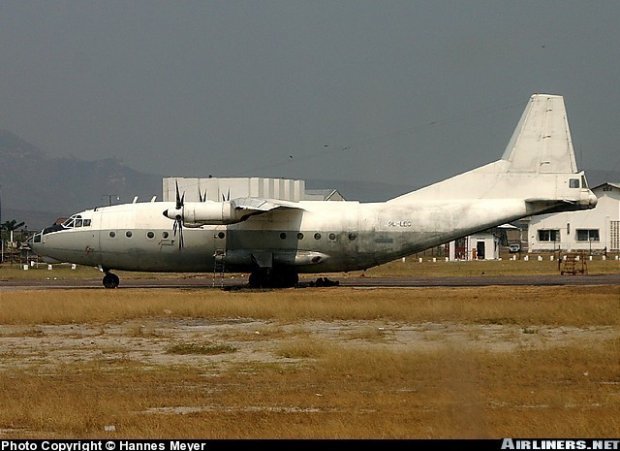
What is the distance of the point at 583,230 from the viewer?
109812 millimetres

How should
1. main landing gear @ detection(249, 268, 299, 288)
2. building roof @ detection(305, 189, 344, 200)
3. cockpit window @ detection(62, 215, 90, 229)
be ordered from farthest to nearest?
building roof @ detection(305, 189, 344, 200), cockpit window @ detection(62, 215, 90, 229), main landing gear @ detection(249, 268, 299, 288)

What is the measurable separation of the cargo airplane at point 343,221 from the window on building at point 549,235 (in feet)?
216

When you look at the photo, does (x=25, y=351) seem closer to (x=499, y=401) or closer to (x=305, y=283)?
(x=499, y=401)

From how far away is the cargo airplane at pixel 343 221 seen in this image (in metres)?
46.1

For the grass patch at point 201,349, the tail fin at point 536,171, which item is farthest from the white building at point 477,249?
the grass patch at point 201,349

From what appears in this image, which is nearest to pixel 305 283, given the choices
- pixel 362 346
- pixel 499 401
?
pixel 362 346

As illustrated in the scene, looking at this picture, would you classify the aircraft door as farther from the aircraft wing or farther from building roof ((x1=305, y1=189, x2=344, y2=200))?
building roof ((x1=305, y1=189, x2=344, y2=200))

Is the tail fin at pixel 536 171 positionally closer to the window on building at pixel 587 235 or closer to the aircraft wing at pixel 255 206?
the aircraft wing at pixel 255 206

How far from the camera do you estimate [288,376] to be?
68.8 ft

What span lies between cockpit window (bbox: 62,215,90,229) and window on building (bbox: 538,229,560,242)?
238 feet

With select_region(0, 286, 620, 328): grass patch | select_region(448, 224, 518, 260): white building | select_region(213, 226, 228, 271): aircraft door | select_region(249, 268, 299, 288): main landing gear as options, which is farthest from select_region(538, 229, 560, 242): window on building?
select_region(0, 286, 620, 328): grass patch

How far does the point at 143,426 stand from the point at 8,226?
125m

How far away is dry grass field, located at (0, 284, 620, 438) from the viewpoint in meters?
15.1

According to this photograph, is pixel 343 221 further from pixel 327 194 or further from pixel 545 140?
pixel 327 194
